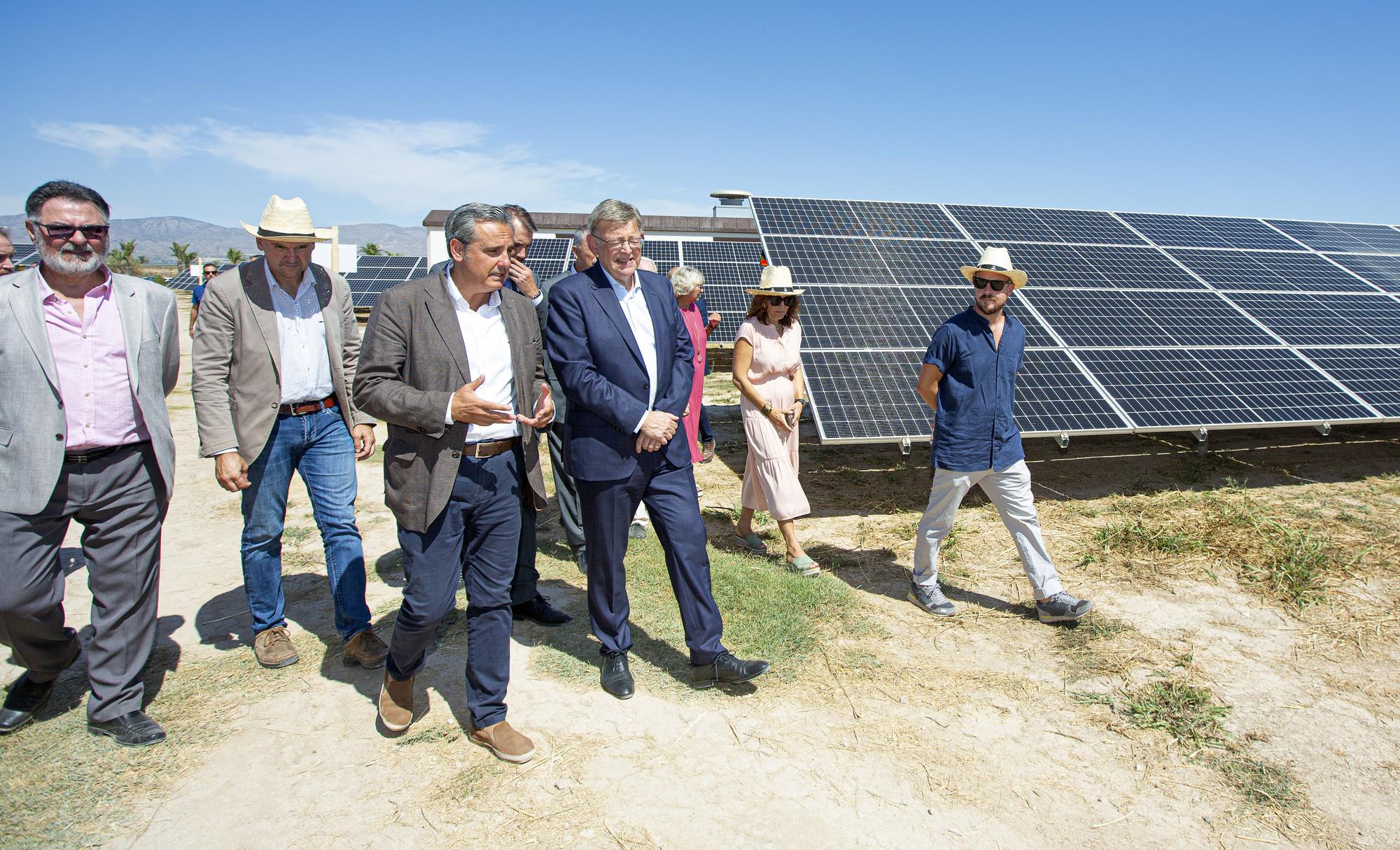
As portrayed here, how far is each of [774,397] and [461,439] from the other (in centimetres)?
269

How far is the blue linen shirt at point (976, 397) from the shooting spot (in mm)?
4457

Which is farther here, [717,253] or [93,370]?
[717,253]

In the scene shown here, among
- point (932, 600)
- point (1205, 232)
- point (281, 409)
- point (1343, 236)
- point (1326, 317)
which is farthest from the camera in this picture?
point (1343, 236)

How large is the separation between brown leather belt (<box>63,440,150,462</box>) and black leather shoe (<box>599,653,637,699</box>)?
7.65 feet

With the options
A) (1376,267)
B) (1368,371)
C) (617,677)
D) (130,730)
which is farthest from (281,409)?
(1376,267)

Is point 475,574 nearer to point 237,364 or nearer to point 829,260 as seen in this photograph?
point 237,364

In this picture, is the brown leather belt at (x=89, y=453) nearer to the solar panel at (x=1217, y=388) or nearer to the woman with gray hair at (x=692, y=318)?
the woman with gray hair at (x=692, y=318)

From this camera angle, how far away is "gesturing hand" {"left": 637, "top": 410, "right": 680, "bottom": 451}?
136 inches

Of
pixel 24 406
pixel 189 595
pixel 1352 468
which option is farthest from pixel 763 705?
pixel 1352 468

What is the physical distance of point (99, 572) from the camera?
338cm

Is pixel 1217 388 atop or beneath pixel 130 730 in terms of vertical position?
atop

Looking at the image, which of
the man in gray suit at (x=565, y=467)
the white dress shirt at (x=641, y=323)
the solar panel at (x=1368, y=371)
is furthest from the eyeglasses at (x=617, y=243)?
the solar panel at (x=1368, y=371)

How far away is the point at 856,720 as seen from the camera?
3.61 meters

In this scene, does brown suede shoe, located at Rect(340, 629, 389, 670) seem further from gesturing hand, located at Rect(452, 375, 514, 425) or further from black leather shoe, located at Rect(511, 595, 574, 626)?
gesturing hand, located at Rect(452, 375, 514, 425)
